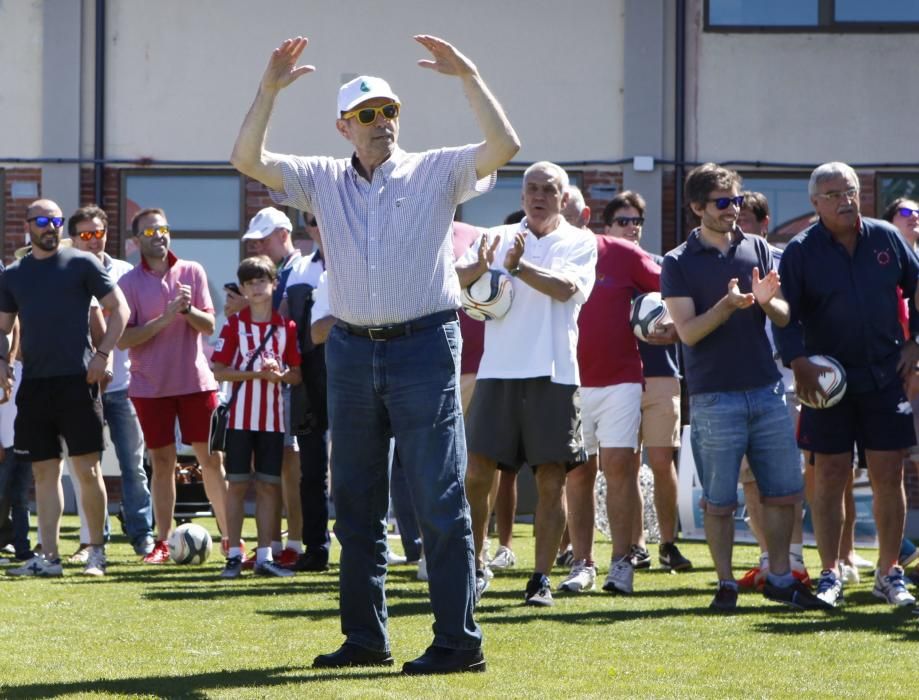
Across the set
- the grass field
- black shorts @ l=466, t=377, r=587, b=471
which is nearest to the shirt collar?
the grass field

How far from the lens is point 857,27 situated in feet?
55.8

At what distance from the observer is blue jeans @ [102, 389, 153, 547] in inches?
426

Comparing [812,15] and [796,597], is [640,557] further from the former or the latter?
[812,15]

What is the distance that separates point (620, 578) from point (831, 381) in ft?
5.18

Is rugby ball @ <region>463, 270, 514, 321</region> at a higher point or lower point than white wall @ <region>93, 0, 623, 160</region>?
lower

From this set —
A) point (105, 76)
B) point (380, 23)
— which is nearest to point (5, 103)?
point (105, 76)

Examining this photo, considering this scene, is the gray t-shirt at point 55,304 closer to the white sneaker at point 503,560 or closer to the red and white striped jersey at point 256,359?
the red and white striped jersey at point 256,359

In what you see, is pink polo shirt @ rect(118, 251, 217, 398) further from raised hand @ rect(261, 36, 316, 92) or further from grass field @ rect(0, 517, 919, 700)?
raised hand @ rect(261, 36, 316, 92)

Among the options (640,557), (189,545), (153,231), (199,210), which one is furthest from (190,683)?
(199,210)

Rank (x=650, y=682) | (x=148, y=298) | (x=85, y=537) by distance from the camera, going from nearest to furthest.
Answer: (x=650, y=682)
(x=85, y=537)
(x=148, y=298)

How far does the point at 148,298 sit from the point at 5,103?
758 centimetres

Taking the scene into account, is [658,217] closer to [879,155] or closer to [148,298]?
[879,155]

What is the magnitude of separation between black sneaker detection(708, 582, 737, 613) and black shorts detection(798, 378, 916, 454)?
0.88m

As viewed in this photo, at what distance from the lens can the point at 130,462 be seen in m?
11.0
